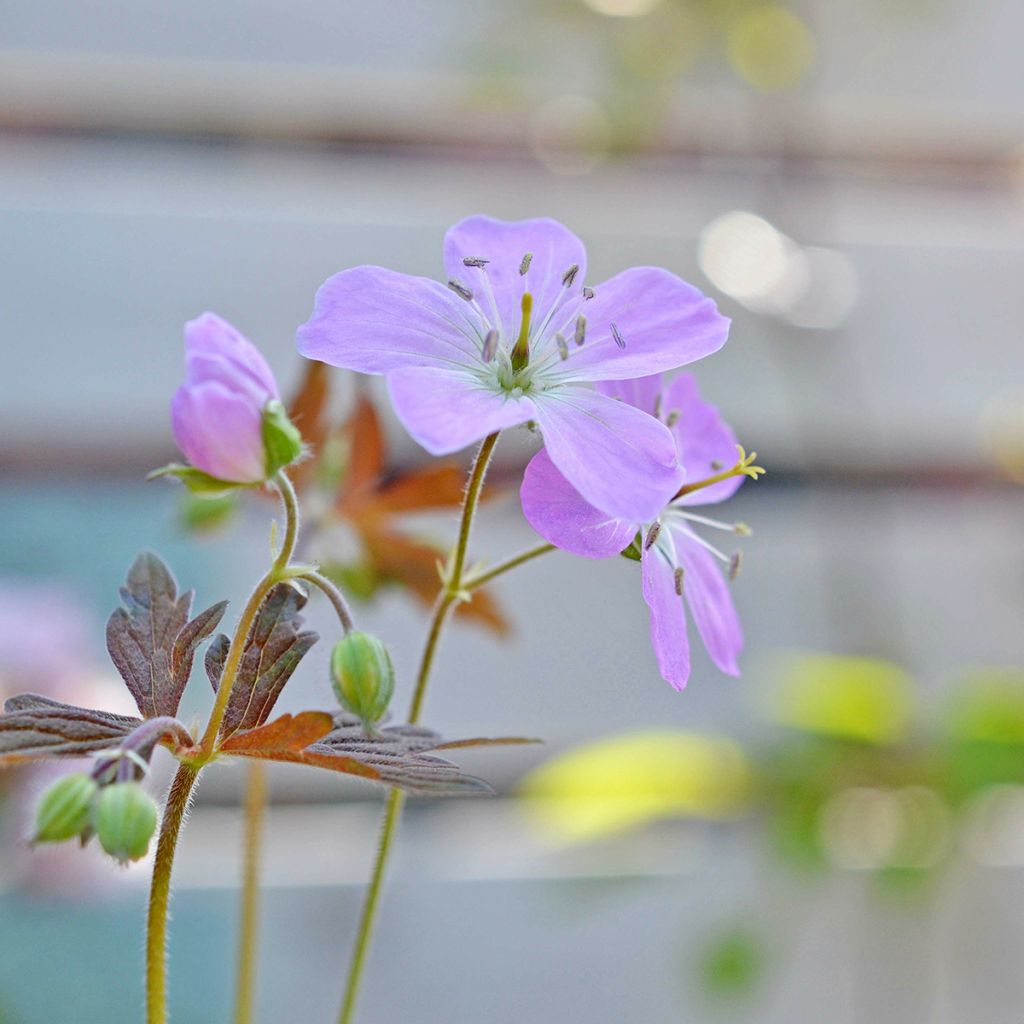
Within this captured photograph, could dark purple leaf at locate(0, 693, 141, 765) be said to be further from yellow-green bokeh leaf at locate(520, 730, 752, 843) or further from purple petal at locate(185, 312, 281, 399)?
yellow-green bokeh leaf at locate(520, 730, 752, 843)

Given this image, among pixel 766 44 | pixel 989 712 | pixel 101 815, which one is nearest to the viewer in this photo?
pixel 101 815

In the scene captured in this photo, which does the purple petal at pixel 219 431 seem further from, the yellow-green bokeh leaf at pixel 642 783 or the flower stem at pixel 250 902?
the yellow-green bokeh leaf at pixel 642 783

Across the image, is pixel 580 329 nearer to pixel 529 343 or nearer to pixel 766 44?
pixel 529 343

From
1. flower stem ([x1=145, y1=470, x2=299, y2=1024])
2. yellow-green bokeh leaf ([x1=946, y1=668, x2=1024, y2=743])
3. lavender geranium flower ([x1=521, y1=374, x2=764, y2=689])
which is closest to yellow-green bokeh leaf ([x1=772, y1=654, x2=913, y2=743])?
yellow-green bokeh leaf ([x1=946, y1=668, x2=1024, y2=743])

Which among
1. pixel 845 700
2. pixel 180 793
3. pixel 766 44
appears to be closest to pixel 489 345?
pixel 180 793

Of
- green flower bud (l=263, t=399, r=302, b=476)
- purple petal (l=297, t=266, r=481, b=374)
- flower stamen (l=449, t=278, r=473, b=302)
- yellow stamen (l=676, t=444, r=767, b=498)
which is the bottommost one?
green flower bud (l=263, t=399, r=302, b=476)

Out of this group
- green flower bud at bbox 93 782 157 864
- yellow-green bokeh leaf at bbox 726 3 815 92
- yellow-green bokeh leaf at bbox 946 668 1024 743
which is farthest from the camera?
yellow-green bokeh leaf at bbox 726 3 815 92

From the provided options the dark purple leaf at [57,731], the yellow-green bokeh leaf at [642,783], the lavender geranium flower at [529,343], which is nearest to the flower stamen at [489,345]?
the lavender geranium flower at [529,343]
